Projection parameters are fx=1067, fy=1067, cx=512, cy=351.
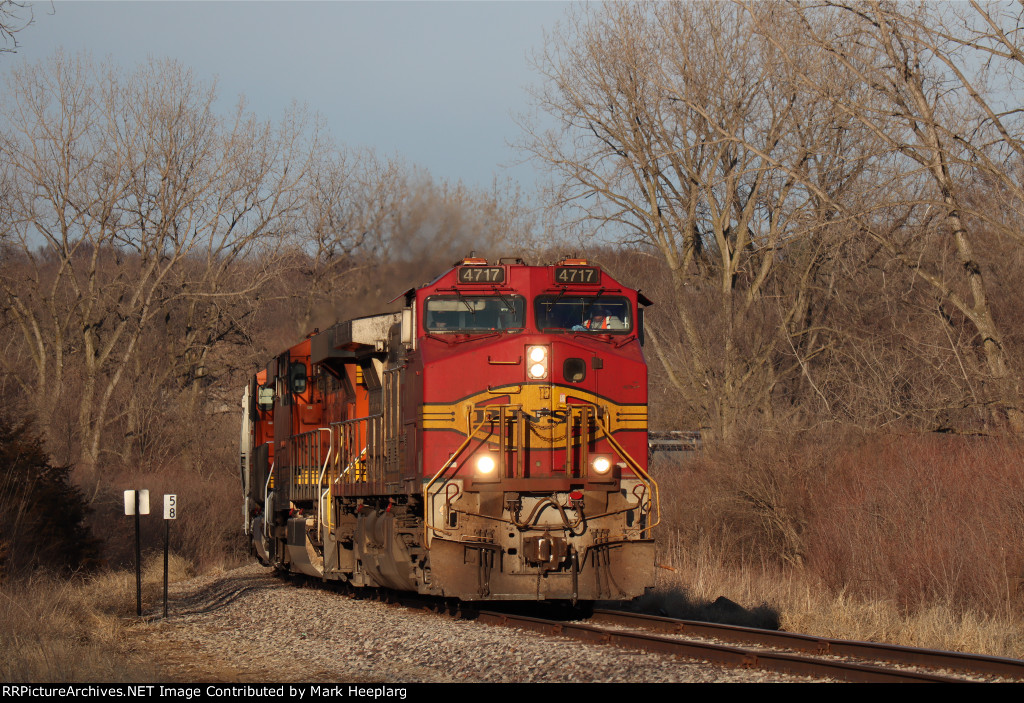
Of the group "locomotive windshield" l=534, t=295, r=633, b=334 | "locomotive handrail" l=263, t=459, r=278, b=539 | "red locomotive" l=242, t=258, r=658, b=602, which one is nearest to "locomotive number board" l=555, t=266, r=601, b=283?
"red locomotive" l=242, t=258, r=658, b=602

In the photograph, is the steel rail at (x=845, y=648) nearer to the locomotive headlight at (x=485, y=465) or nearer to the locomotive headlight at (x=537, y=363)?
the locomotive headlight at (x=485, y=465)

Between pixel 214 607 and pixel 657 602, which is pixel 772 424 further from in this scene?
pixel 214 607

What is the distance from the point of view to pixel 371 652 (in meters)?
10.5

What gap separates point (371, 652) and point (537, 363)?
3.53 metres

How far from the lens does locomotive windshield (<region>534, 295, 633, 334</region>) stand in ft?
40.1

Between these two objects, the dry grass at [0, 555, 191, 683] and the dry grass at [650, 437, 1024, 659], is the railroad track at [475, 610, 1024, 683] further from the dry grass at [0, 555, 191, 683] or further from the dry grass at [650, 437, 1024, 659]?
the dry grass at [0, 555, 191, 683]

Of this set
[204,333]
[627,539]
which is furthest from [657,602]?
[204,333]

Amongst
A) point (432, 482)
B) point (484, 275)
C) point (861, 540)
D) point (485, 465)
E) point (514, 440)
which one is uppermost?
point (484, 275)

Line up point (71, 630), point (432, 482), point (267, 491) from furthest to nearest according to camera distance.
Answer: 1. point (267, 491)
2. point (71, 630)
3. point (432, 482)

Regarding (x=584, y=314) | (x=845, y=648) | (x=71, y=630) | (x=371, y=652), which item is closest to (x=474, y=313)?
(x=584, y=314)

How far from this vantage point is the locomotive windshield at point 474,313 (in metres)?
12.2

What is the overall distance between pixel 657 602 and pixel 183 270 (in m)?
26.3

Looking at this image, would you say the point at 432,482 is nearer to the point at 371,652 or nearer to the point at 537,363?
the point at 537,363

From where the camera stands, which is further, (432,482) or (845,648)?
(432,482)
